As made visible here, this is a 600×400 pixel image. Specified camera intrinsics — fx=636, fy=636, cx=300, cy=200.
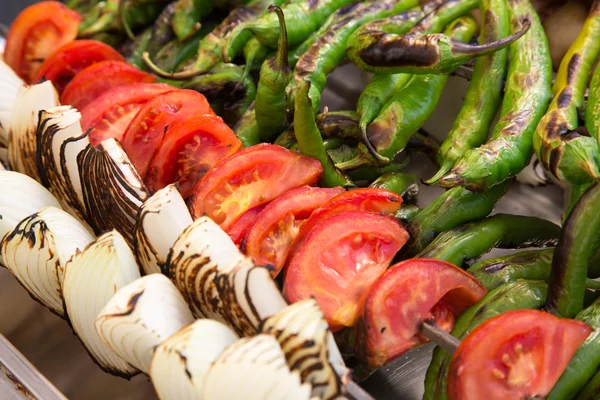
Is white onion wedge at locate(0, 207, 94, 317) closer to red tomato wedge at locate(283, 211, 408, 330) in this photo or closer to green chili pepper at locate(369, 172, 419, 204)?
red tomato wedge at locate(283, 211, 408, 330)

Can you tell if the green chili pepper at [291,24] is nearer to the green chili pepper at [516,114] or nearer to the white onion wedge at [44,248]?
the green chili pepper at [516,114]

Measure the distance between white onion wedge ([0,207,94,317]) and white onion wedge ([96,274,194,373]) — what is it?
25cm

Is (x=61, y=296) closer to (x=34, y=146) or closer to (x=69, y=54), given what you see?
(x=34, y=146)

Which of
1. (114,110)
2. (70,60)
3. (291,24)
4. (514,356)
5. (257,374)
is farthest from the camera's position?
(70,60)

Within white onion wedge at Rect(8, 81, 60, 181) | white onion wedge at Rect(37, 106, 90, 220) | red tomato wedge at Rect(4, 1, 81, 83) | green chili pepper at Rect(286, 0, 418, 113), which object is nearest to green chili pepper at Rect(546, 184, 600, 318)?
green chili pepper at Rect(286, 0, 418, 113)

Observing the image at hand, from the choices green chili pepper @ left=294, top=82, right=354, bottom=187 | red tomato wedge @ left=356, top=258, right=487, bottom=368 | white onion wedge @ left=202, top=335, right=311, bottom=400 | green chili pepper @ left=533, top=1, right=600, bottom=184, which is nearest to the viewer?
white onion wedge @ left=202, top=335, right=311, bottom=400

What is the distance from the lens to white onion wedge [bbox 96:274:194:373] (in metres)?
1.17

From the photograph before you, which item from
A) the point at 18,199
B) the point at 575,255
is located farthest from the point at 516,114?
the point at 18,199

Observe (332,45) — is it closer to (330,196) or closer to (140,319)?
(330,196)

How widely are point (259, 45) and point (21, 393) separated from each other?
4.07ft

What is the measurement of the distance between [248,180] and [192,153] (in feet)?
0.71

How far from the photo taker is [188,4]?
235 cm

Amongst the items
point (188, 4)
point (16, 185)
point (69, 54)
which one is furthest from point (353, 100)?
point (16, 185)

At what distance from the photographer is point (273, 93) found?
1.78 metres
